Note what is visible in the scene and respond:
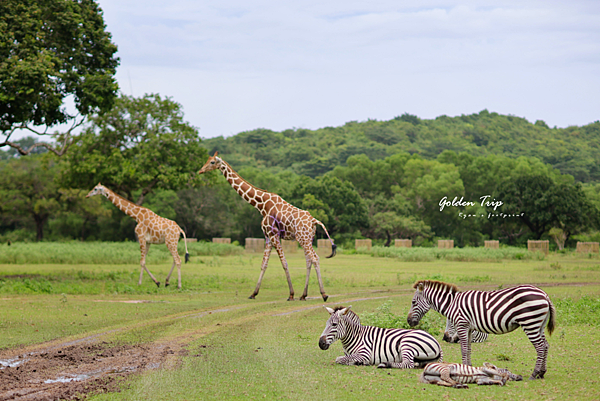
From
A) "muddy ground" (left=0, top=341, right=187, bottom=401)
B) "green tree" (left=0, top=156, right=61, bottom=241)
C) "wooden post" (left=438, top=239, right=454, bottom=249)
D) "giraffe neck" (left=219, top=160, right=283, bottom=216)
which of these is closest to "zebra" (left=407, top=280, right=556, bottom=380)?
"muddy ground" (left=0, top=341, right=187, bottom=401)

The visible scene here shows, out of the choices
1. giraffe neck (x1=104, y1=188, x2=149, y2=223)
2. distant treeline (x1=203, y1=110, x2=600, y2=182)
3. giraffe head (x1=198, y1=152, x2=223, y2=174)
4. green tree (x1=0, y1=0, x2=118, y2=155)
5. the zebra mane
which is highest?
distant treeline (x1=203, y1=110, x2=600, y2=182)

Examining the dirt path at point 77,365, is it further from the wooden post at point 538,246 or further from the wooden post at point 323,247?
the wooden post at point 538,246

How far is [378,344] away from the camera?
8312 millimetres

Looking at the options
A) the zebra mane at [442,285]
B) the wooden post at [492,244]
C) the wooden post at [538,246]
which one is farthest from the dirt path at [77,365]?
the wooden post at [492,244]

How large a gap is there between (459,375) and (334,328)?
2.01 metres

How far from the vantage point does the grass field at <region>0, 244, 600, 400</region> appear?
6.91m

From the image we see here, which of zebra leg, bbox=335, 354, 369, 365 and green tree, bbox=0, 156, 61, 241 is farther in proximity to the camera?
green tree, bbox=0, 156, 61, 241

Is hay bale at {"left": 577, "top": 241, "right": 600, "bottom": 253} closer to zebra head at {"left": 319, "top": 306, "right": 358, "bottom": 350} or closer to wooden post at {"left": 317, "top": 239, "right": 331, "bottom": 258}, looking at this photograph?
wooden post at {"left": 317, "top": 239, "right": 331, "bottom": 258}

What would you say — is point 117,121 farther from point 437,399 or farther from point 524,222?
point 524,222

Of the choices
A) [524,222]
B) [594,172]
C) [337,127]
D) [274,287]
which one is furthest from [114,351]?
[337,127]

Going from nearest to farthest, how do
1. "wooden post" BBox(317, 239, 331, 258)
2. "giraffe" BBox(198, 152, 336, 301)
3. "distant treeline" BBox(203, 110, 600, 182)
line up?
1. "giraffe" BBox(198, 152, 336, 301)
2. "wooden post" BBox(317, 239, 331, 258)
3. "distant treeline" BBox(203, 110, 600, 182)

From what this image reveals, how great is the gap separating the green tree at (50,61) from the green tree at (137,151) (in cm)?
1592

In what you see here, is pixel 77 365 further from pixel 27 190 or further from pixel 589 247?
pixel 27 190

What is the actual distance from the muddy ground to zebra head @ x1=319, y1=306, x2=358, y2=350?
242cm
